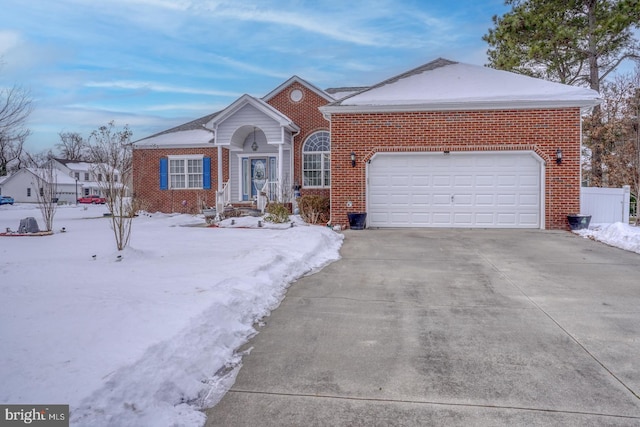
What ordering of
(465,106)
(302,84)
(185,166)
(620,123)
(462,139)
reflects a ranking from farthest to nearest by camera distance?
1. (185,166)
2. (620,123)
3. (302,84)
4. (462,139)
5. (465,106)

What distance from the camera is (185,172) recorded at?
66.6 feet

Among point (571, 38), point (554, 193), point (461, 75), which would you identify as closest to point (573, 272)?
point (554, 193)

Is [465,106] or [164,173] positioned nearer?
[465,106]

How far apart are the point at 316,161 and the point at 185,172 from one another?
22.2 feet

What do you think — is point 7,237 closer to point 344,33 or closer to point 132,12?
point 132,12

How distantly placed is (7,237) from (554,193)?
15.3 metres

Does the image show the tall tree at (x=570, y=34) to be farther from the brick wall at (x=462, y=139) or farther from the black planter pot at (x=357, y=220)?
the black planter pot at (x=357, y=220)

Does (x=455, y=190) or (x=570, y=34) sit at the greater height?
(x=570, y=34)

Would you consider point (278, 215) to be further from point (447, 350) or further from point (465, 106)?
point (447, 350)

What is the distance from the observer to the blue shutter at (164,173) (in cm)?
2030

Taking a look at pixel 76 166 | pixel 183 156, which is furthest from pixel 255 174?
pixel 76 166

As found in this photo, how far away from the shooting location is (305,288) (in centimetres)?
608

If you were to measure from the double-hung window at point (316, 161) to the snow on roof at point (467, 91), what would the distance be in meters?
4.93

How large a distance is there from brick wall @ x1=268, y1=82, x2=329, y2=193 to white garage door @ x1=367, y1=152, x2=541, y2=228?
603 centimetres
